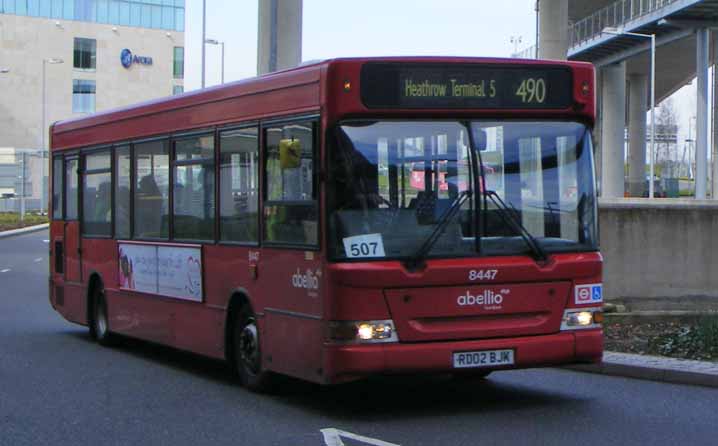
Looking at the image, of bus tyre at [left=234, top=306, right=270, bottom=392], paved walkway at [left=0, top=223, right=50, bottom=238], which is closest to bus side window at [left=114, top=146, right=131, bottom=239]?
bus tyre at [left=234, top=306, right=270, bottom=392]

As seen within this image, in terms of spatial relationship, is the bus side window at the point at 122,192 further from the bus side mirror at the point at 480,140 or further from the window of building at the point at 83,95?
the window of building at the point at 83,95

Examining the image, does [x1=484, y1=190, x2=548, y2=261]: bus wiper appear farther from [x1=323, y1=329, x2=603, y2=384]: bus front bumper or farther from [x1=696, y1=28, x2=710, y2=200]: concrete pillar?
[x1=696, y1=28, x2=710, y2=200]: concrete pillar

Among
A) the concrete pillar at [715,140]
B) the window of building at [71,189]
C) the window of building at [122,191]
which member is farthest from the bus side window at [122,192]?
the concrete pillar at [715,140]

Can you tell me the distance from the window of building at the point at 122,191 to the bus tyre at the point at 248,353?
11.8 feet

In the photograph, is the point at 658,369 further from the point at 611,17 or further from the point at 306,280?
the point at 611,17

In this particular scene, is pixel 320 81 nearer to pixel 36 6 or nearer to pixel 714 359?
pixel 714 359

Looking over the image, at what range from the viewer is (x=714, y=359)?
13461mm

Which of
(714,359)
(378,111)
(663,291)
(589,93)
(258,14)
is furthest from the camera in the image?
(258,14)

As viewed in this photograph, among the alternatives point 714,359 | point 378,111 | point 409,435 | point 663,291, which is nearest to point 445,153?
point 378,111

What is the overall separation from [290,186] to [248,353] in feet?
6.14

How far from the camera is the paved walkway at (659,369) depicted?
40.0ft

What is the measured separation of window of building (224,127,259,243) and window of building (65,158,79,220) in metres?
5.47

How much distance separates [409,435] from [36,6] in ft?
315

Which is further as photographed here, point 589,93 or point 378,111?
point 589,93
